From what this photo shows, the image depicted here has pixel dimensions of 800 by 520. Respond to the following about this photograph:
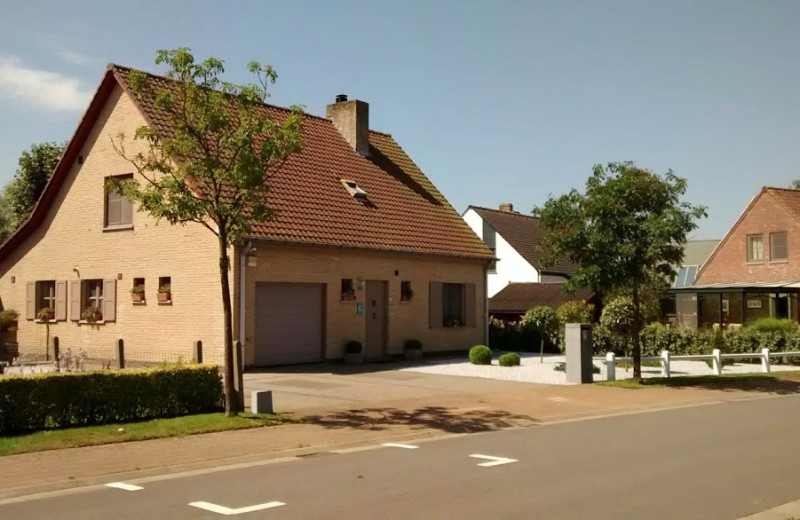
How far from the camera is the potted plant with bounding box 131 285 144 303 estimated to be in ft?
75.2

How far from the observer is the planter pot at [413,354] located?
25375mm

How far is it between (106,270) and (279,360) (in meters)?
6.56

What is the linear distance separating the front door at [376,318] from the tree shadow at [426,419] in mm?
9408

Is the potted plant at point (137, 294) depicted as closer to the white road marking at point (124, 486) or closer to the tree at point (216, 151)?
the tree at point (216, 151)

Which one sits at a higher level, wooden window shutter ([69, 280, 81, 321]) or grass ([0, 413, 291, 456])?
wooden window shutter ([69, 280, 81, 321])

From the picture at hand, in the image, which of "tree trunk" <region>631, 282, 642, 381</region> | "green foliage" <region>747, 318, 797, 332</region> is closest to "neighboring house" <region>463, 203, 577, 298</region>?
"green foliage" <region>747, 318, 797, 332</region>

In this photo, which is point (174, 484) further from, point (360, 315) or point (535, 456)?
point (360, 315)

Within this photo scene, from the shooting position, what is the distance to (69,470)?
9.55 meters

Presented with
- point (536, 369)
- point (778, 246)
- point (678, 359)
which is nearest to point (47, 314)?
point (536, 369)

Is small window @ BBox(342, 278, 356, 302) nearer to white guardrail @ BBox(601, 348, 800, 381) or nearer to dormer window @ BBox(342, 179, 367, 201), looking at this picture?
dormer window @ BBox(342, 179, 367, 201)

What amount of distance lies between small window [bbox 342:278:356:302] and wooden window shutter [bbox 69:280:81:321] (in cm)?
842

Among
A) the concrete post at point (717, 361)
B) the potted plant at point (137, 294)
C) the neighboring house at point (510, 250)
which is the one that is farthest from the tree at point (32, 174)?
the concrete post at point (717, 361)

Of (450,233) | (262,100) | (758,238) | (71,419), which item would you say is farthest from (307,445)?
(758,238)

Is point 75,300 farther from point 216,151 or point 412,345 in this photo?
point 216,151
